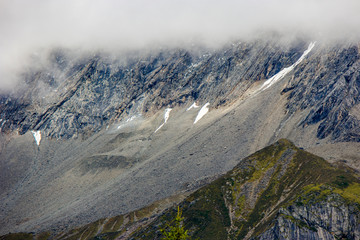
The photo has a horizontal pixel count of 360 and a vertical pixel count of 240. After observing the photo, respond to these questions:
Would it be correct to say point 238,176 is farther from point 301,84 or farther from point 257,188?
point 301,84

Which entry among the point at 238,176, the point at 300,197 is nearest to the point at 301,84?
the point at 238,176

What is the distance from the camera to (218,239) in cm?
10175

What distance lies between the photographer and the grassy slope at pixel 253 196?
101812 millimetres

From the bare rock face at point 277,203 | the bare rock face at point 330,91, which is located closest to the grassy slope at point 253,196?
the bare rock face at point 277,203

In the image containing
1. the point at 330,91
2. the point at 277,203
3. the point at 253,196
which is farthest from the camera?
the point at 330,91

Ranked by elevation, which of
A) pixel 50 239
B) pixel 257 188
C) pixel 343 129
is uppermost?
pixel 50 239

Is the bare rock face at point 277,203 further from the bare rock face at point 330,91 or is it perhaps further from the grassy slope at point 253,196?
the bare rock face at point 330,91

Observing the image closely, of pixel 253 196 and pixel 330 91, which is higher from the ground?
pixel 253 196

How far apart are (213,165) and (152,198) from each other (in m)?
25.6

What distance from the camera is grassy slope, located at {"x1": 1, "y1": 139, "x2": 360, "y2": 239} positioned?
10181cm

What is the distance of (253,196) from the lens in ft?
377

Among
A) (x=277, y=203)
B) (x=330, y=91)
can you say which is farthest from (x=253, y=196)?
(x=330, y=91)

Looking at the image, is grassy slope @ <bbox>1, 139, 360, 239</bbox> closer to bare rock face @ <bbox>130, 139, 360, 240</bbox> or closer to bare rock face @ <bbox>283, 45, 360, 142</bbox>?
bare rock face @ <bbox>130, 139, 360, 240</bbox>

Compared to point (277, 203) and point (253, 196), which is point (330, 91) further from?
point (277, 203)
